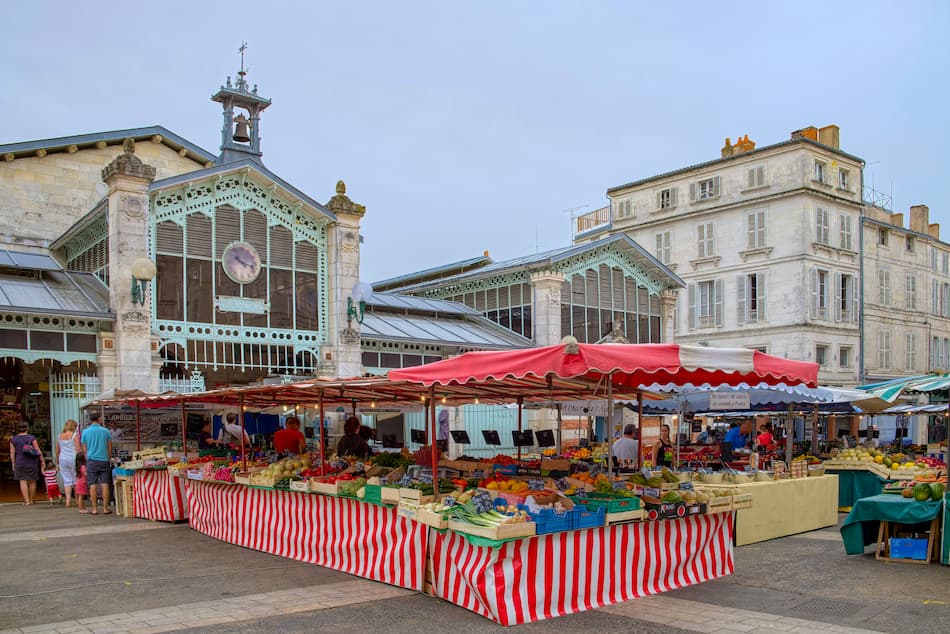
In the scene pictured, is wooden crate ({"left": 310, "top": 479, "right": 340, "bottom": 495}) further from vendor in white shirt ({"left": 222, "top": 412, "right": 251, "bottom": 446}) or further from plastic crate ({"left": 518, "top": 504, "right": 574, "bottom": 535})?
vendor in white shirt ({"left": 222, "top": 412, "right": 251, "bottom": 446})

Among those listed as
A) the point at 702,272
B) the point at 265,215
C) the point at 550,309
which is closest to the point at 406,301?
the point at 550,309

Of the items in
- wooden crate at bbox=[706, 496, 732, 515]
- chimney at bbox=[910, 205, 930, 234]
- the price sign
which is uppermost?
chimney at bbox=[910, 205, 930, 234]

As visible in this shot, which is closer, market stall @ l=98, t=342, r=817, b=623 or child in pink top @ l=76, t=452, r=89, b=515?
market stall @ l=98, t=342, r=817, b=623

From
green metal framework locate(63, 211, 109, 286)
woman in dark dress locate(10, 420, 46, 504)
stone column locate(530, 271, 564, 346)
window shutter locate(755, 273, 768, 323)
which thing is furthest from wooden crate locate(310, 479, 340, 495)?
window shutter locate(755, 273, 768, 323)

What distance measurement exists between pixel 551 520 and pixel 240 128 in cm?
1956

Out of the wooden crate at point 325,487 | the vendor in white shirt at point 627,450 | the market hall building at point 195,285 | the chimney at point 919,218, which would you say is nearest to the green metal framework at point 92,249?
the market hall building at point 195,285

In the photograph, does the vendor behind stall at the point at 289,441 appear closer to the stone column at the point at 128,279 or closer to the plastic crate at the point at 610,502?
the stone column at the point at 128,279

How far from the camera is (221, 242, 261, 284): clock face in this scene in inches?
735

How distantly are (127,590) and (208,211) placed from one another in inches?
474

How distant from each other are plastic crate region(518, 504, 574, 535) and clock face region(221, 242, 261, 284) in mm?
13453

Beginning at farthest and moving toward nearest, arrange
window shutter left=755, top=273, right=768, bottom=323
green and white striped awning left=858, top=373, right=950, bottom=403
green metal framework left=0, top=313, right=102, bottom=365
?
1. window shutter left=755, top=273, right=768, bottom=323
2. green metal framework left=0, top=313, right=102, bottom=365
3. green and white striped awning left=858, top=373, right=950, bottom=403

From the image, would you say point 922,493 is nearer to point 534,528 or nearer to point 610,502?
point 610,502

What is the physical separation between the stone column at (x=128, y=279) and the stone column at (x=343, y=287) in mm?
4303

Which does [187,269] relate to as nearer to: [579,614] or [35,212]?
[35,212]
